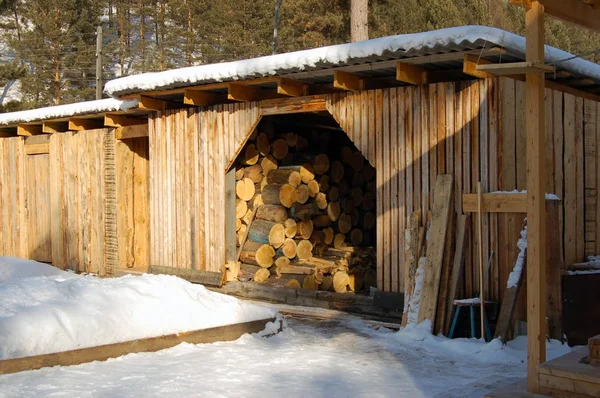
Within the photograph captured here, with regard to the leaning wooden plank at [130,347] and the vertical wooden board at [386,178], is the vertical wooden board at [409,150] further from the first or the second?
the leaning wooden plank at [130,347]

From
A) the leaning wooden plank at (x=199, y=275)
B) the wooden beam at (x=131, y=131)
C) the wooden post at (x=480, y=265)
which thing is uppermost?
the wooden beam at (x=131, y=131)

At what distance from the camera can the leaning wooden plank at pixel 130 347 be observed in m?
5.81

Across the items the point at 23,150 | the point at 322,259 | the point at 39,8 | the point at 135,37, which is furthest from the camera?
the point at 135,37

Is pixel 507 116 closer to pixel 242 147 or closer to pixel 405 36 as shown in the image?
pixel 405 36

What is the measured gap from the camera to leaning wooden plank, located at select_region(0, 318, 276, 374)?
19.1 feet

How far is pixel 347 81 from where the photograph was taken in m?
8.65

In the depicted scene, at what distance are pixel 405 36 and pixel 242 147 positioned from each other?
3.58 metres

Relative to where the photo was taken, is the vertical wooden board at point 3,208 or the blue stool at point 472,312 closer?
the blue stool at point 472,312

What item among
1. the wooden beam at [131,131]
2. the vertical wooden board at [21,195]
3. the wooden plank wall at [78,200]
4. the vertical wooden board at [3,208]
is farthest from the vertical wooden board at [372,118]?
the vertical wooden board at [3,208]

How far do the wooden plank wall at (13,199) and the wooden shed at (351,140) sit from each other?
64 cm

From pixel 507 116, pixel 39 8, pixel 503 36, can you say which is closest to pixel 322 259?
pixel 507 116

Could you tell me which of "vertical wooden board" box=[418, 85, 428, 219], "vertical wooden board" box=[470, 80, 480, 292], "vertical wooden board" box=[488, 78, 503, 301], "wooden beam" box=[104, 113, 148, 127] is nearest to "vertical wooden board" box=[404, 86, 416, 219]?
"vertical wooden board" box=[418, 85, 428, 219]

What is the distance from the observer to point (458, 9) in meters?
24.6

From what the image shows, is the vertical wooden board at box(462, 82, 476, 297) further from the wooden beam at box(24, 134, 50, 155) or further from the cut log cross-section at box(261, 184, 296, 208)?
the wooden beam at box(24, 134, 50, 155)
